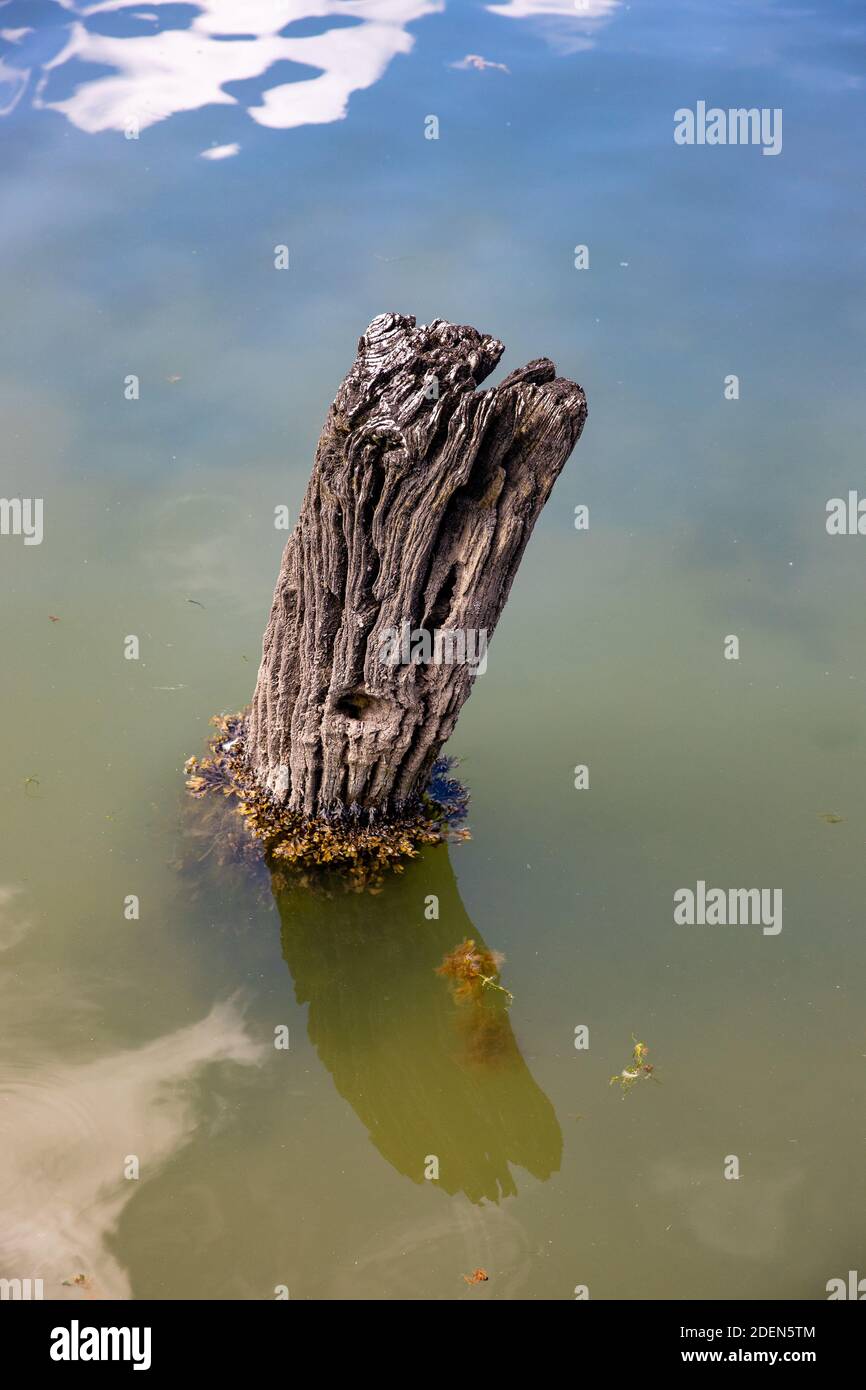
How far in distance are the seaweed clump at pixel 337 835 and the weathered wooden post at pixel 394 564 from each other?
0.05 ft

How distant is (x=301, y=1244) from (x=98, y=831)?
3.06 meters

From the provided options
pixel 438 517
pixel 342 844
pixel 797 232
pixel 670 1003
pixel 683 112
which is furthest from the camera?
pixel 683 112

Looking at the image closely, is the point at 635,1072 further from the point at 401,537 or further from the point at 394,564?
the point at 401,537

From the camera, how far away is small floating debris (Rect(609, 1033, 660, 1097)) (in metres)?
7.30

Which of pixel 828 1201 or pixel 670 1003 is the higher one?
pixel 670 1003

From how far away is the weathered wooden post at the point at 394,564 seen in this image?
22.5 feet

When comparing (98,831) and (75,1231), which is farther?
(98,831)

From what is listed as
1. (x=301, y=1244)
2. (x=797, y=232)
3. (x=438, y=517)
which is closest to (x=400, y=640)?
(x=438, y=517)

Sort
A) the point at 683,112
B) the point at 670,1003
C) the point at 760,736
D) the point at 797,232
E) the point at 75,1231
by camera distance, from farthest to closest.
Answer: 1. the point at 683,112
2. the point at 797,232
3. the point at 760,736
4. the point at 670,1003
5. the point at 75,1231

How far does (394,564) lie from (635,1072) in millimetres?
2953

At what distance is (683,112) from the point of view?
15.4 metres

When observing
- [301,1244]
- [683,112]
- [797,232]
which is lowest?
[301,1244]

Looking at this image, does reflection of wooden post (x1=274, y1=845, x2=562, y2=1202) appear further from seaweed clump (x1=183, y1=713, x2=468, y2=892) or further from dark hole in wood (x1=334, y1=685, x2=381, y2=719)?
dark hole in wood (x1=334, y1=685, x2=381, y2=719)

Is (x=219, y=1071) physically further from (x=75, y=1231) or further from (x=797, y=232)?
(x=797, y=232)
